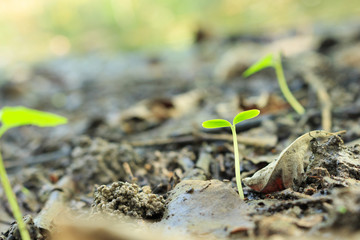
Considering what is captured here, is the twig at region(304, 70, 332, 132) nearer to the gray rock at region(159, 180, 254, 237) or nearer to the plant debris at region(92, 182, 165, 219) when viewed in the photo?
the gray rock at region(159, 180, 254, 237)

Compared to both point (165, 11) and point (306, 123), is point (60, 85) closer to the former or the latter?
point (306, 123)

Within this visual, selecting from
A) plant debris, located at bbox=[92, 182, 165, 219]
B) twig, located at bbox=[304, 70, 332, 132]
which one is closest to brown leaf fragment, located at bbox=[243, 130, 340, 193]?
plant debris, located at bbox=[92, 182, 165, 219]

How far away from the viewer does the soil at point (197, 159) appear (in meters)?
0.81

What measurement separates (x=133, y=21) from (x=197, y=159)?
7887mm

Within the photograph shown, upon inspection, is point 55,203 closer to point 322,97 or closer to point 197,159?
point 197,159

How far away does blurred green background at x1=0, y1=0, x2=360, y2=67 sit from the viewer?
5910 millimetres

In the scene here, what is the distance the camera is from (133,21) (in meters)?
8.68

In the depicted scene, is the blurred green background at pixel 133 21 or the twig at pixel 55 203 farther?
the blurred green background at pixel 133 21

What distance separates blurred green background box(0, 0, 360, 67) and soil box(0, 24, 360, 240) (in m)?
2.67

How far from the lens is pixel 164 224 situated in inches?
34.9

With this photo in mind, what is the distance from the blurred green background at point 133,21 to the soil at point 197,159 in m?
2.67

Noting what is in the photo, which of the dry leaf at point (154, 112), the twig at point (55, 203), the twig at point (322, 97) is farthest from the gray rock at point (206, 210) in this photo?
the dry leaf at point (154, 112)

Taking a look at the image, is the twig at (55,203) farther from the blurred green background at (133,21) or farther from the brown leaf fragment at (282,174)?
the blurred green background at (133,21)

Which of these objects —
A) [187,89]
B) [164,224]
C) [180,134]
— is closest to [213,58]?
[187,89]
